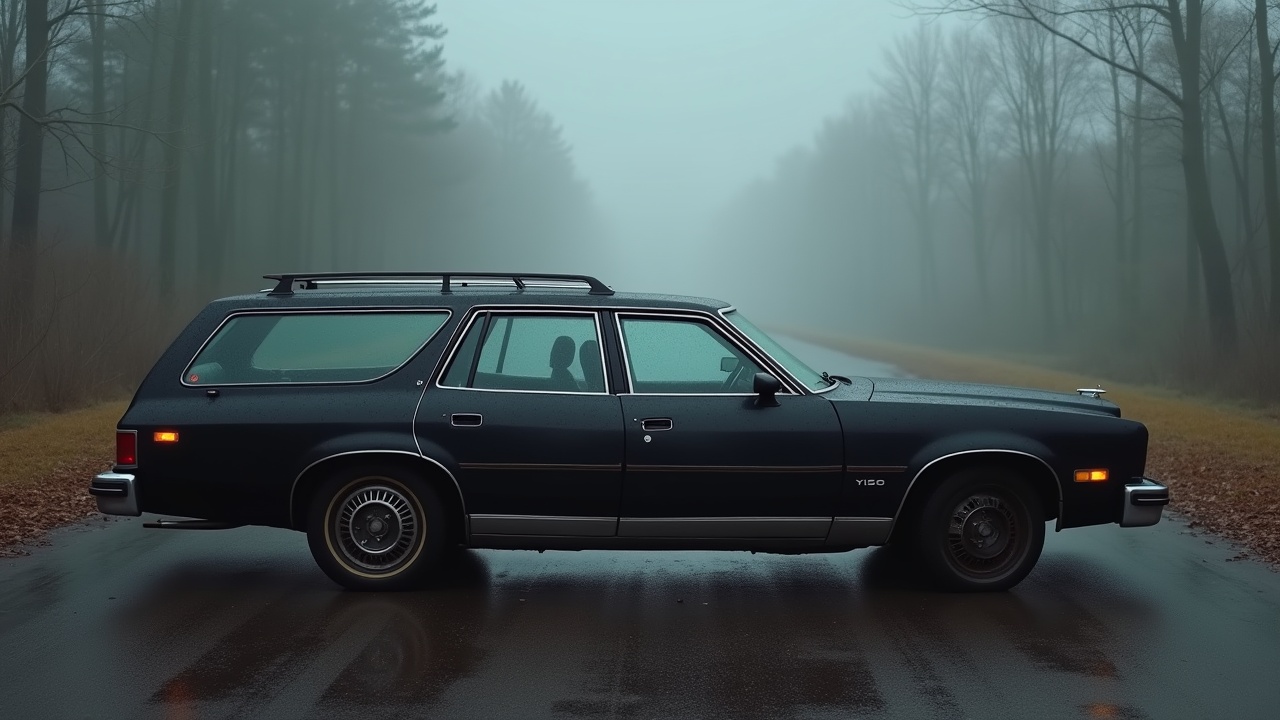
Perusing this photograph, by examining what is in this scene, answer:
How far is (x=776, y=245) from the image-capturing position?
122 metres

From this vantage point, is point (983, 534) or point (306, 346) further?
point (306, 346)

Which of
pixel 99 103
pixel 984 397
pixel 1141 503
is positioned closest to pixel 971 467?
pixel 984 397

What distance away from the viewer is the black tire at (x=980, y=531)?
7625 mm

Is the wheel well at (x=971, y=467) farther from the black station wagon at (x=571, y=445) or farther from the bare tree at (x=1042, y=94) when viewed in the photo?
the bare tree at (x=1042, y=94)

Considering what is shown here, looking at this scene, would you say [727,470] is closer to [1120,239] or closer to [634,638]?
[634,638]

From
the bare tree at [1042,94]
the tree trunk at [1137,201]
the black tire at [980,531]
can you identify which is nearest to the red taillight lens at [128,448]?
the black tire at [980,531]

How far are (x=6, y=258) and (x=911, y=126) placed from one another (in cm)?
5157

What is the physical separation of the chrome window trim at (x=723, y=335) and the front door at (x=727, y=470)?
0.07m

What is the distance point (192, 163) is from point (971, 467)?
3798 cm

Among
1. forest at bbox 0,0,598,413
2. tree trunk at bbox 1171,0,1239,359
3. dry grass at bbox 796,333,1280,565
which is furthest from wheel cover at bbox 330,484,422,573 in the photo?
tree trunk at bbox 1171,0,1239,359

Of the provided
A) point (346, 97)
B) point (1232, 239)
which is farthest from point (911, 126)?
point (346, 97)

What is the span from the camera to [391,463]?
762cm

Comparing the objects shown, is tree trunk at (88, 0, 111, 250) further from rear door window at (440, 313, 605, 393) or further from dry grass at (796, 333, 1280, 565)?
rear door window at (440, 313, 605, 393)

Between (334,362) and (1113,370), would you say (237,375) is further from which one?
(1113,370)
